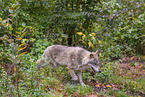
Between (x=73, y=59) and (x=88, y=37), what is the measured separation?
9.67 feet

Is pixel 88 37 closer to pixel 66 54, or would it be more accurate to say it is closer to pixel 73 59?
pixel 66 54

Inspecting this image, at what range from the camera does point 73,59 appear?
6.07 m

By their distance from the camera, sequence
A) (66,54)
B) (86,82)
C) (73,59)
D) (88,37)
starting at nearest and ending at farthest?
(73,59) → (66,54) → (86,82) → (88,37)

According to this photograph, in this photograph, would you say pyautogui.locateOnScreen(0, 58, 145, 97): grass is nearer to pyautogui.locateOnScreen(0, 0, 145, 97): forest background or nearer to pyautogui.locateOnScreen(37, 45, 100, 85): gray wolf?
pyautogui.locateOnScreen(0, 0, 145, 97): forest background

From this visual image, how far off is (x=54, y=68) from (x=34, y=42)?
8.52ft

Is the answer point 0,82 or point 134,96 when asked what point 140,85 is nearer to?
point 134,96

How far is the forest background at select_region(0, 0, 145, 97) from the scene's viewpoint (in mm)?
6228

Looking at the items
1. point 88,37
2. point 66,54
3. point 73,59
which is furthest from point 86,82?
point 88,37

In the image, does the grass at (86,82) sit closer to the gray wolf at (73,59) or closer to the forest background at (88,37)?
the forest background at (88,37)

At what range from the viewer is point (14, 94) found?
3717 millimetres

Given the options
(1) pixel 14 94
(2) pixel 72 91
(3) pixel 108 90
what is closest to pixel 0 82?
(1) pixel 14 94

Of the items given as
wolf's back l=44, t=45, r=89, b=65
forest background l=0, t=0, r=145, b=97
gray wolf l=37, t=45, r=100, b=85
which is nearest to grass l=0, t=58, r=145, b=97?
forest background l=0, t=0, r=145, b=97

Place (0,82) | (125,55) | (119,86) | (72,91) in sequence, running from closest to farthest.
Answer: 1. (0,82)
2. (72,91)
3. (119,86)
4. (125,55)

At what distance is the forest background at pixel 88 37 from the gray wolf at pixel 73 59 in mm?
450
